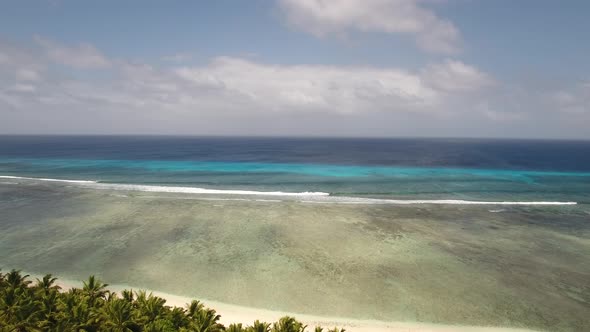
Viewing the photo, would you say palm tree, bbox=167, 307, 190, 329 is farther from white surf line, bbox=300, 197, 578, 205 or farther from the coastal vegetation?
white surf line, bbox=300, 197, 578, 205

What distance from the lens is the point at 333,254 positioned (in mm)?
29375

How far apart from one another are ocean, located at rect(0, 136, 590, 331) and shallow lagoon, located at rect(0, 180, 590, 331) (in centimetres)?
14

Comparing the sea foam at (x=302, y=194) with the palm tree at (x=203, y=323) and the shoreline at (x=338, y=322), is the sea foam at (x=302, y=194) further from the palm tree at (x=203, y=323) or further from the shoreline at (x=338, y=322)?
the palm tree at (x=203, y=323)

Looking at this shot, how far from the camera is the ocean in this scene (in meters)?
21.9

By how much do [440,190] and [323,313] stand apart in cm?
4741

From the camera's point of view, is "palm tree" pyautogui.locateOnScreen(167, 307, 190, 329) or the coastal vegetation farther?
"palm tree" pyautogui.locateOnScreen(167, 307, 190, 329)

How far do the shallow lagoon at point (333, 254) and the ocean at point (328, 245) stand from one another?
14 cm

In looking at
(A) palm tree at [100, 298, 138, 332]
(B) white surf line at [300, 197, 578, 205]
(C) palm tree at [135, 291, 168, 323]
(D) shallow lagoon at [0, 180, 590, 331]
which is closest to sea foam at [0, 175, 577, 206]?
(B) white surf line at [300, 197, 578, 205]

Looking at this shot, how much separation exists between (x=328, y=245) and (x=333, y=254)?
2.27 m

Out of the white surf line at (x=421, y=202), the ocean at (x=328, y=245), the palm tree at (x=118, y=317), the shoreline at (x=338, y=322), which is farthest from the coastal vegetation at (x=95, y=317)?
the white surf line at (x=421, y=202)

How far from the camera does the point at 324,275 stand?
995 inches

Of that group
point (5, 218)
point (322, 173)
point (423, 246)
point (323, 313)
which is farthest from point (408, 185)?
point (5, 218)

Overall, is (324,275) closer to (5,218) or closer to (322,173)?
(5,218)

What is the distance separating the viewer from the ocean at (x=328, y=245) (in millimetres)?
21859
